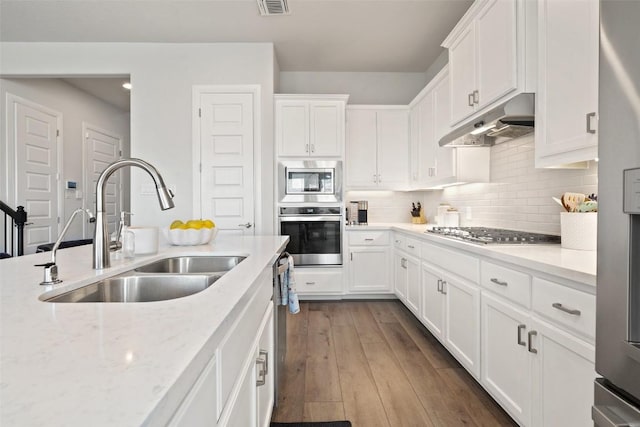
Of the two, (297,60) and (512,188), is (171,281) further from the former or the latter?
(297,60)

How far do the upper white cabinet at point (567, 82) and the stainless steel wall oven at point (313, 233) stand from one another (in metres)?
2.27

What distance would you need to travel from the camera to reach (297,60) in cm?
404

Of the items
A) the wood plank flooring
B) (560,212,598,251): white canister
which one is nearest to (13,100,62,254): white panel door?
the wood plank flooring

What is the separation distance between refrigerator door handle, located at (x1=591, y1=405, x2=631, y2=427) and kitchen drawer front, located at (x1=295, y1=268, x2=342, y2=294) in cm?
302

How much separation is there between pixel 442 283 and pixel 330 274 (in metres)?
1.62

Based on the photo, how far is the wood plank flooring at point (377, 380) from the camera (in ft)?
5.68

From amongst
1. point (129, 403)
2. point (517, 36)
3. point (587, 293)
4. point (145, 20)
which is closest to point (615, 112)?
point (587, 293)

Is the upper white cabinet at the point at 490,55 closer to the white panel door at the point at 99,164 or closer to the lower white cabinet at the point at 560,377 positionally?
the lower white cabinet at the point at 560,377

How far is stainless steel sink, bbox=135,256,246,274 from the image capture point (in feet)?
4.96

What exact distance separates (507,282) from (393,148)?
8.91ft

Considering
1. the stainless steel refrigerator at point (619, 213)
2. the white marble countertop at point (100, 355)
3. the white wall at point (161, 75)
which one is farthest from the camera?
the white wall at point (161, 75)

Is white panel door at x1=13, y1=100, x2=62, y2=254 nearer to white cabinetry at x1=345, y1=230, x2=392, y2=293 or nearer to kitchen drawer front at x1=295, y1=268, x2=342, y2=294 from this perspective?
kitchen drawer front at x1=295, y1=268, x2=342, y2=294

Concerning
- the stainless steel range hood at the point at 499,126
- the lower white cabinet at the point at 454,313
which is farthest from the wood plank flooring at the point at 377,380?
the stainless steel range hood at the point at 499,126

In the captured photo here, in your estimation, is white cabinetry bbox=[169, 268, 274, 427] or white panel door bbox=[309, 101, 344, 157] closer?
white cabinetry bbox=[169, 268, 274, 427]
